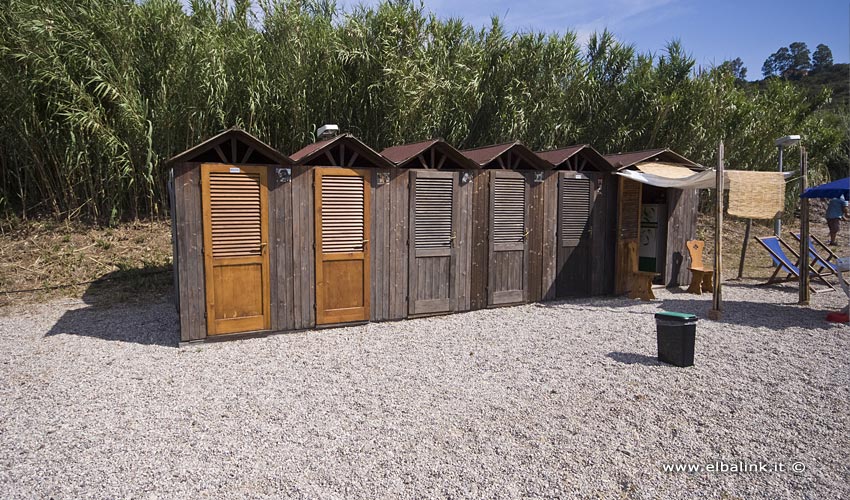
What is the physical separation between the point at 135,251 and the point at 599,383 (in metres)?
7.77

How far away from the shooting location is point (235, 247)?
6.05m

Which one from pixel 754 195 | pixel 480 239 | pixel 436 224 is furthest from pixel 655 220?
pixel 436 224

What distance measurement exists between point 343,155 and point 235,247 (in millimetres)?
1647

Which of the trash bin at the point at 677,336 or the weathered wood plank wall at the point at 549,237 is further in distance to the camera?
the weathered wood plank wall at the point at 549,237

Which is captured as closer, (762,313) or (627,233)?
(762,313)

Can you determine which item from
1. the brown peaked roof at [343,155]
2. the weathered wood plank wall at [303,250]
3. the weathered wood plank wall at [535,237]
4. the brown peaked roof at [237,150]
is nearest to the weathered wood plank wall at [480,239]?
the weathered wood plank wall at [535,237]

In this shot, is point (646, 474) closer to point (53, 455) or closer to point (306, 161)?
point (53, 455)

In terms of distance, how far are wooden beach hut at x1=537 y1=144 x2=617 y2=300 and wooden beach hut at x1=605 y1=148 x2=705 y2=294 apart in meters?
0.17

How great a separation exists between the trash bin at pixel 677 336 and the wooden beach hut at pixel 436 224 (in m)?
2.88

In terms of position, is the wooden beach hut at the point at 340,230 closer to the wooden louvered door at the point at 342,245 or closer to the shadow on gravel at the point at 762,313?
the wooden louvered door at the point at 342,245

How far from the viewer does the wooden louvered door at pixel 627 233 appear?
8672mm

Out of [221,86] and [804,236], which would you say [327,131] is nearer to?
[221,86]

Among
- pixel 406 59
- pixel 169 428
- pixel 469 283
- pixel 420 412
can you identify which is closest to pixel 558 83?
pixel 406 59

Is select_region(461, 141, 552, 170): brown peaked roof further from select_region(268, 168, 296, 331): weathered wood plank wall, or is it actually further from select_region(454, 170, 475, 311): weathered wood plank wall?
select_region(268, 168, 296, 331): weathered wood plank wall
